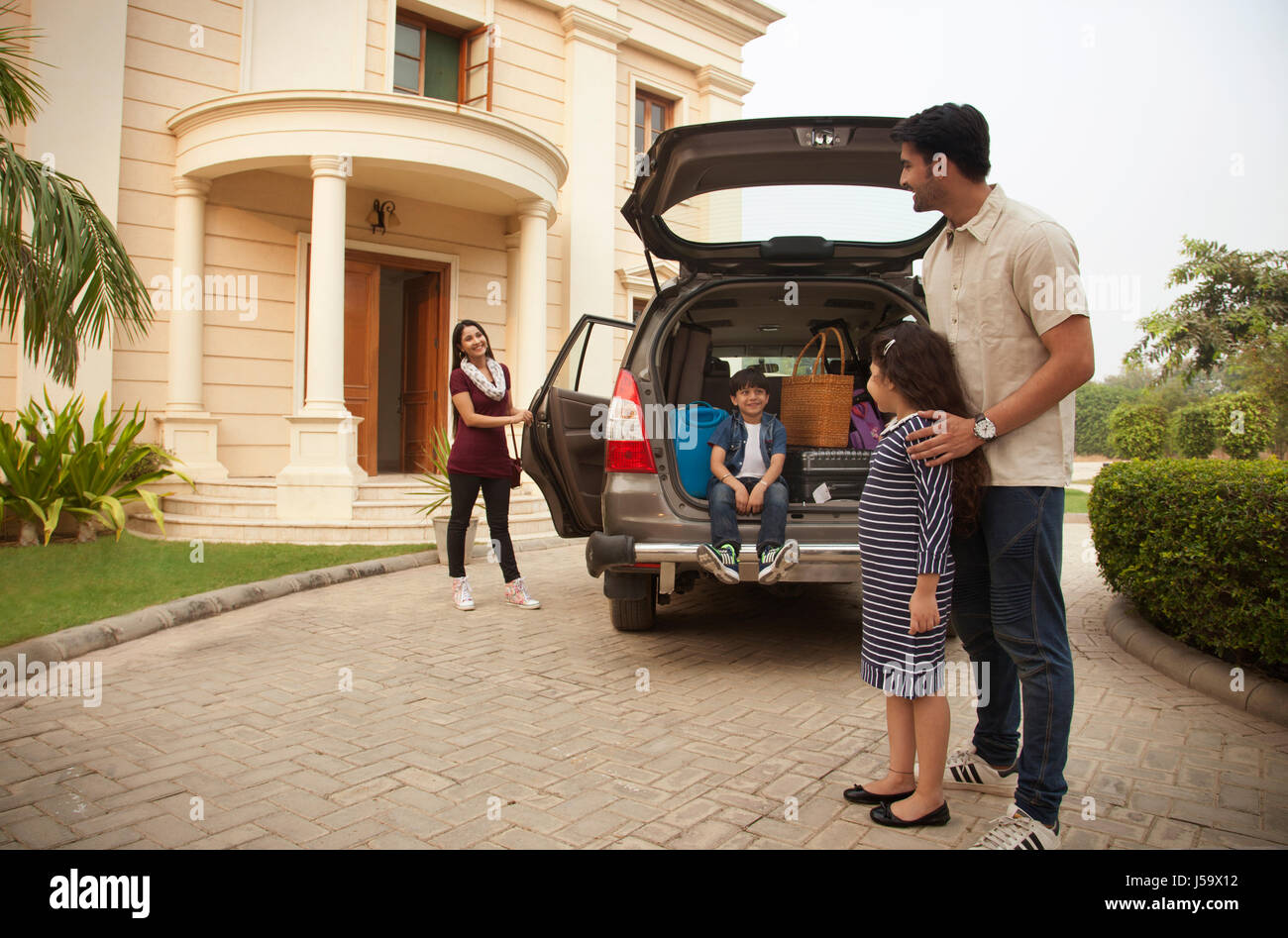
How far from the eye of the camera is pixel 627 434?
405cm

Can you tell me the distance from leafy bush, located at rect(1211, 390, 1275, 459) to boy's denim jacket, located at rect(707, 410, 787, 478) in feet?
58.9

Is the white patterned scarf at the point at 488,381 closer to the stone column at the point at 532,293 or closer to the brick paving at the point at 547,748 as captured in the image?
the brick paving at the point at 547,748

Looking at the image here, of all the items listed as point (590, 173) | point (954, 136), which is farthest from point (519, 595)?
point (590, 173)

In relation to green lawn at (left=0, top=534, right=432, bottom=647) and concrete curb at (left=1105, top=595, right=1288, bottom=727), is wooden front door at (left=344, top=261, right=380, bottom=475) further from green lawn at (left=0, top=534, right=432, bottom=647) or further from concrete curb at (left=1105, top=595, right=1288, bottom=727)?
concrete curb at (left=1105, top=595, right=1288, bottom=727)

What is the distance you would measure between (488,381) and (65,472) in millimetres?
4808

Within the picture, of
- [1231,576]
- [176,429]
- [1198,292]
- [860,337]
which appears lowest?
[1231,576]

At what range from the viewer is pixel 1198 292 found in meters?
21.8

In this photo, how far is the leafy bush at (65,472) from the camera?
7.32 meters

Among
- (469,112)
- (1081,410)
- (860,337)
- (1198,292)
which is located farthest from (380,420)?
(1081,410)

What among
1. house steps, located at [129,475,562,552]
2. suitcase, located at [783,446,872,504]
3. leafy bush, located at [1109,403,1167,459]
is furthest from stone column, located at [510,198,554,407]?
leafy bush, located at [1109,403,1167,459]

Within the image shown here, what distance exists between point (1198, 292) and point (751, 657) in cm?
2316

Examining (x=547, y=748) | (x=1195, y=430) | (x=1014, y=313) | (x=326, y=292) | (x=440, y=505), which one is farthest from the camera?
(x=1195, y=430)

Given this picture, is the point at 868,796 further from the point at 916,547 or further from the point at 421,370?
the point at 421,370

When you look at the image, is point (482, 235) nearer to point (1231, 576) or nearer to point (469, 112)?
point (469, 112)
